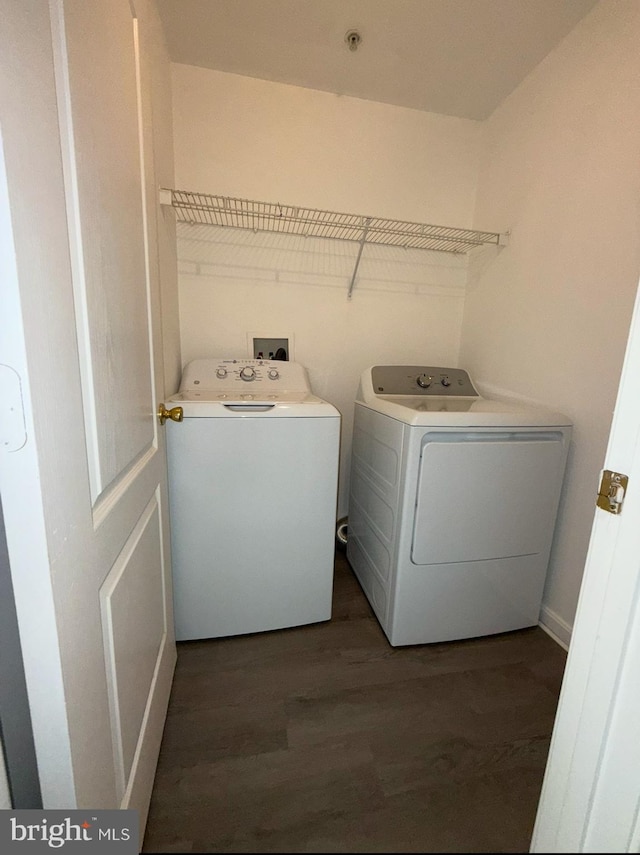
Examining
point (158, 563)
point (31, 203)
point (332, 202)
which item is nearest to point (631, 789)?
point (158, 563)

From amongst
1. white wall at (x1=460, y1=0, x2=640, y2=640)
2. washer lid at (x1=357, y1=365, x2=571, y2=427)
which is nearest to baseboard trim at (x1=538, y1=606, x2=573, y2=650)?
white wall at (x1=460, y1=0, x2=640, y2=640)

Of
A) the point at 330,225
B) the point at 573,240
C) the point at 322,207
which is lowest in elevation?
the point at 573,240

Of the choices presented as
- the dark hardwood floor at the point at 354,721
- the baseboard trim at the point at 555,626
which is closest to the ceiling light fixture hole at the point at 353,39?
the dark hardwood floor at the point at 354,721

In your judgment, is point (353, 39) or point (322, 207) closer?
point (353, 39)

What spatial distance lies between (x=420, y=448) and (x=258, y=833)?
3.87ft

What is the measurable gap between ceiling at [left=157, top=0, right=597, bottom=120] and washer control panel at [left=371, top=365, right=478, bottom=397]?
1407 mm

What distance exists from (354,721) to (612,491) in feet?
3.70

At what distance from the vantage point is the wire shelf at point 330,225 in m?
1.84

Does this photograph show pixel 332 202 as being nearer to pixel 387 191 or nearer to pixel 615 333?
pixel 387 191

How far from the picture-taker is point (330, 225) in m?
1.93

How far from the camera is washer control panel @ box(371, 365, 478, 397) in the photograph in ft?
6.20
